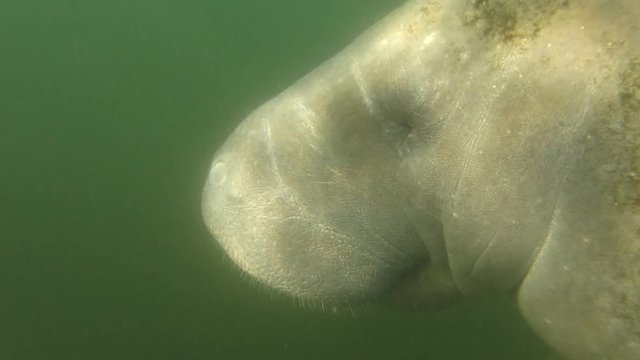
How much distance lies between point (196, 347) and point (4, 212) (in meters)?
7.57

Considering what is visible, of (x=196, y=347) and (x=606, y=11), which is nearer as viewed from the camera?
(x=606, y=11)

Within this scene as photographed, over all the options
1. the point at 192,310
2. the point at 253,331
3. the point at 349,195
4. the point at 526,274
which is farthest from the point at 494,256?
the point at 192,310

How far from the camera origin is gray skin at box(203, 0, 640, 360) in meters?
1.81

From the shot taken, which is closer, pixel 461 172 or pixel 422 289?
pixel 461 172

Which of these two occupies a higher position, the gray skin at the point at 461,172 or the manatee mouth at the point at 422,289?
the gray skin at the point at 461,172

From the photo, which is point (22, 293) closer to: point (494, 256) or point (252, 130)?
point (252, 130)

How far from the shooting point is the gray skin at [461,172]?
5.95 feet

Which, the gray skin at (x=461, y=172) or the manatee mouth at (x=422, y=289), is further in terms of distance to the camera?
the manatee mouth at (x=422, y=289)

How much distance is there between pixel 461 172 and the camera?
2.12 meters

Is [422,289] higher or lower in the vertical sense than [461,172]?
lower

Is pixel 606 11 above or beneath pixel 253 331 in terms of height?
above

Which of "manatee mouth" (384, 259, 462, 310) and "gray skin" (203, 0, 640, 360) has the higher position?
"gray skin" (203, 0, 640, 360)

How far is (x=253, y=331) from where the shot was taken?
868cm

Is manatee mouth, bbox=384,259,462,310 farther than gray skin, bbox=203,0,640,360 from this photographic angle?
Yes
